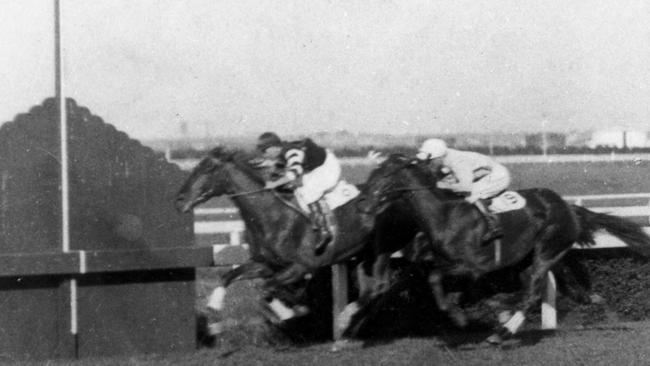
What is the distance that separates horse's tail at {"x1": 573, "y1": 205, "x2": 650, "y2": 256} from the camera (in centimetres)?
1072

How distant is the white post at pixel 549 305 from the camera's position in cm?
1078

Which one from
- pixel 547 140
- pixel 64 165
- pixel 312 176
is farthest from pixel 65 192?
pixel 547 140

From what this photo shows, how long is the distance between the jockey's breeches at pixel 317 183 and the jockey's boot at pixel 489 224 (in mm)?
1171

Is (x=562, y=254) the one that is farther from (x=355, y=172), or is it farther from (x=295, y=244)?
(x=355, y=172)

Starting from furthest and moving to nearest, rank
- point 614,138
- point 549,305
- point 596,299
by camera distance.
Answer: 1. point 614,138
2. point 596,299
3. point 549,305

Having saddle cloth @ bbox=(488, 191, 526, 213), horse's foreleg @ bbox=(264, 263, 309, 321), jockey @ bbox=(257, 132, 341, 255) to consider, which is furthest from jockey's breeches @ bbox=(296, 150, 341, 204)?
saddle cloth @ bbox=(488, 191, 526, 213)

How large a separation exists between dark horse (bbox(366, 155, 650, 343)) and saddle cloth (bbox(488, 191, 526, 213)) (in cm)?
5

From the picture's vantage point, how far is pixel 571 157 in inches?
788

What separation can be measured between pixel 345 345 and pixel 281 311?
1.96ft

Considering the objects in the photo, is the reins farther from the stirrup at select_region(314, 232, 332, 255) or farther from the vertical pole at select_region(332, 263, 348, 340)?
the vertical pole at select_region(332, 263, 348, 340)

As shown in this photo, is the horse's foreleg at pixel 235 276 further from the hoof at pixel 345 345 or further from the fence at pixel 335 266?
the hoof at pixel 345 345

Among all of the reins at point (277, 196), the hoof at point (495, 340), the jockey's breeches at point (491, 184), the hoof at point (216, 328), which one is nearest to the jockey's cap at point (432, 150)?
the jockey's breeches at point (491, 184)

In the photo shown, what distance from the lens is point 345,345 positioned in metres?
9.57

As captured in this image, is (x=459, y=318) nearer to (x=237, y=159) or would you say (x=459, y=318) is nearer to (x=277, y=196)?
(x=277, y=196)
